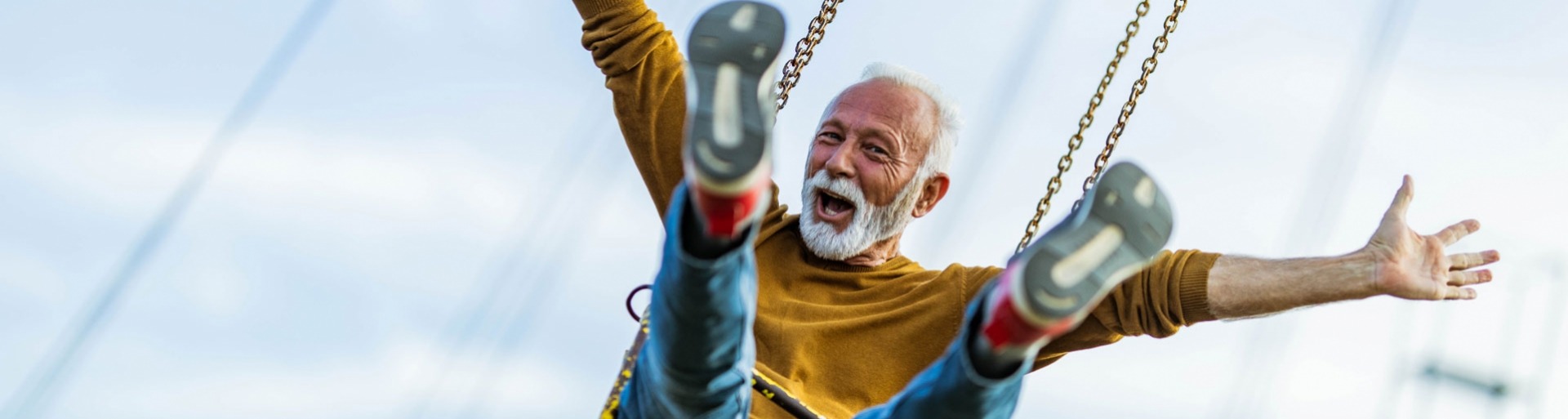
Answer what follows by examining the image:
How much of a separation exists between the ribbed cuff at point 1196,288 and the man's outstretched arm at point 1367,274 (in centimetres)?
1

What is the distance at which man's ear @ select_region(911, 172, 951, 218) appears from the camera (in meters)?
3.68

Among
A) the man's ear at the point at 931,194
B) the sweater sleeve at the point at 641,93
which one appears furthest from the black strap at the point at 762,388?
the man's ear at the point at 931,194

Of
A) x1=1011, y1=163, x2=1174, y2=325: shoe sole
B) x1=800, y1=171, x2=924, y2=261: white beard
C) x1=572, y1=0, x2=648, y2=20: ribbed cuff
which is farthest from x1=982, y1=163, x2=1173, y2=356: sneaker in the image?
x1=572, y1=0, x2=648, y2=20: ribbed cuff

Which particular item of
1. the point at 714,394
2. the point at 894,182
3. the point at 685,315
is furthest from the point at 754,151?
the point at 894,182

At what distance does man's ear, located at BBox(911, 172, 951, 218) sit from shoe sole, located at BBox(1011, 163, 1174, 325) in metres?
1.38

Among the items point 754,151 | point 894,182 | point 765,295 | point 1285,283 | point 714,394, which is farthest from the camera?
point 894,182

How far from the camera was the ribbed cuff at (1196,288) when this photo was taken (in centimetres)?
302

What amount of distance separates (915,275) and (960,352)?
46.4 inches

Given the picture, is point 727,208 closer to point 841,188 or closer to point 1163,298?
point 1163,298

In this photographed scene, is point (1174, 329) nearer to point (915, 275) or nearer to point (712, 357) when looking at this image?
point (915, 275)

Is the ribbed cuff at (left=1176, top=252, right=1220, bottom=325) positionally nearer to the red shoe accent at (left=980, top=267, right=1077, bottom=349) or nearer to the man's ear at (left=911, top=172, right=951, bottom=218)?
the man's ear at (left=911, top=172, right=951, bottom=218)

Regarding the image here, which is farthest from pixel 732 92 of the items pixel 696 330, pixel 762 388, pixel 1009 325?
pixel 762 388

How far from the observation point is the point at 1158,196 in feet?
7.54

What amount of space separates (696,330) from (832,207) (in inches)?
49.7
